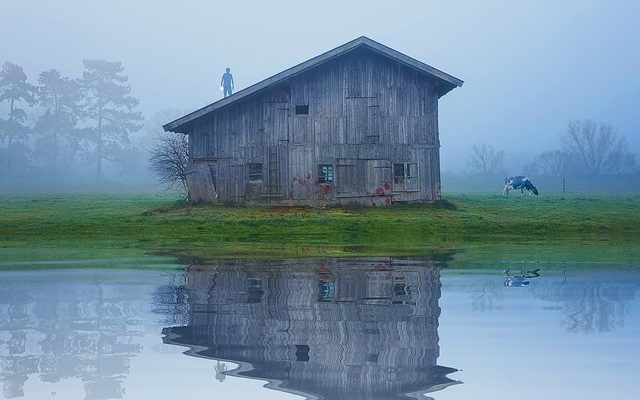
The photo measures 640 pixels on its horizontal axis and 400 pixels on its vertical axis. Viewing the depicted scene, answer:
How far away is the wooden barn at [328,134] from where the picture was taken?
1633 inches

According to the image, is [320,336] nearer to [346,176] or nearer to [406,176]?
[346,176]

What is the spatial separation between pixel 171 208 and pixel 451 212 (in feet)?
39.8

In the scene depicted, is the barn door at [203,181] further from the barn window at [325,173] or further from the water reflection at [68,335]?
the water reflection at [68,335]

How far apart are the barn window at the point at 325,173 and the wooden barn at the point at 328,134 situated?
4cm

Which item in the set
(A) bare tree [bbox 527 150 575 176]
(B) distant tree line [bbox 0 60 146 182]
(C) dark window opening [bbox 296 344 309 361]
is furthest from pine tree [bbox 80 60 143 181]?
(C) dark window opening [bbox 296 344 309 361]

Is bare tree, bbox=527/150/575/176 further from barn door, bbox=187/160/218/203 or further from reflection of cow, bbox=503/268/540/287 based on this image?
reflection of cow, bbox=503/268/540/287

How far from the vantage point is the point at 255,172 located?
137 feet

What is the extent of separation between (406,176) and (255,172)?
6788mm

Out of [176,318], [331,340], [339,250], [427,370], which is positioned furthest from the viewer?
[339,250]

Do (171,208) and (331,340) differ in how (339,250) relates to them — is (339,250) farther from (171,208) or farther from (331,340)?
(171,208)

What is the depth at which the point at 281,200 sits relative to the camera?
41375mm

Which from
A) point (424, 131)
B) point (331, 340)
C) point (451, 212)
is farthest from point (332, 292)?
point (424, 131)

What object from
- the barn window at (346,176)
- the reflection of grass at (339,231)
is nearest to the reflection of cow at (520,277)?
the reflection of grass at (339,231)

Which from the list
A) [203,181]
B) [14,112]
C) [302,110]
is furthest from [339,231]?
[14,112]
